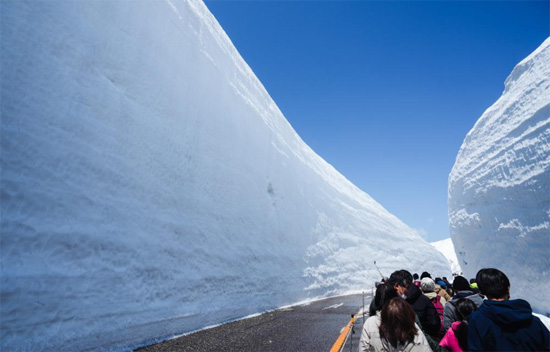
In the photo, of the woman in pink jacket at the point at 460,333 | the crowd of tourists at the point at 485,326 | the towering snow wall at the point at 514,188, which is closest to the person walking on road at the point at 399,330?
the crowd of tourists at the point at 485,326

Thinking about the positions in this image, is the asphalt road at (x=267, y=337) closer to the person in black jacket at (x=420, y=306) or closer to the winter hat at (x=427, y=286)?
the winter hat at (x=427, y=286)

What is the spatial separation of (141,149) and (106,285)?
3051 millimetres

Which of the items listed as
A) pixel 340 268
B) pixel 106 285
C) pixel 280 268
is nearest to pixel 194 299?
pixel 106 285

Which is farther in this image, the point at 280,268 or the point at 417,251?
the point at 417,251

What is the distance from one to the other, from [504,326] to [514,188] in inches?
420

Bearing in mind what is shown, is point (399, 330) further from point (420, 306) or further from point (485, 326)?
point (420, 306)

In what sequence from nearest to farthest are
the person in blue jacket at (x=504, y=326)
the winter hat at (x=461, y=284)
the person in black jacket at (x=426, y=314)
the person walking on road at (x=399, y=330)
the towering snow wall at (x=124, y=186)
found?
1. the person in blue jacket at (x=504, y=326)
2. the person walking on road at (x=399, y=330)
3. the person in black jacket at (x=426, y=314)
4. the towering snow wall at (x=124, y=186)
5. the winter hat at (x=461, y=284)

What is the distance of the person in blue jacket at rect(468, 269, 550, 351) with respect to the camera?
1.91m

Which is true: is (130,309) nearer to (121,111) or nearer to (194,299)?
(194,299)

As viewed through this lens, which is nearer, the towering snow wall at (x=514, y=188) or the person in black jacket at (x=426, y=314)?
the person in black jacket at (x=426, y=314)

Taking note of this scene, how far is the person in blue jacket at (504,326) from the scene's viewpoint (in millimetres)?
1913

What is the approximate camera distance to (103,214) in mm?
5078

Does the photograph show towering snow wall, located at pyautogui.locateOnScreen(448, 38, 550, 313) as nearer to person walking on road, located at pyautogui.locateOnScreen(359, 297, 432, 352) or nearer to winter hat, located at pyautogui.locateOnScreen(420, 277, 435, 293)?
winter hat, located at pyautogui.locateOnScreen(420, 277, 435, 293)

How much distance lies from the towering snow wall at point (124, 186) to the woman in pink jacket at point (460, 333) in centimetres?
488
